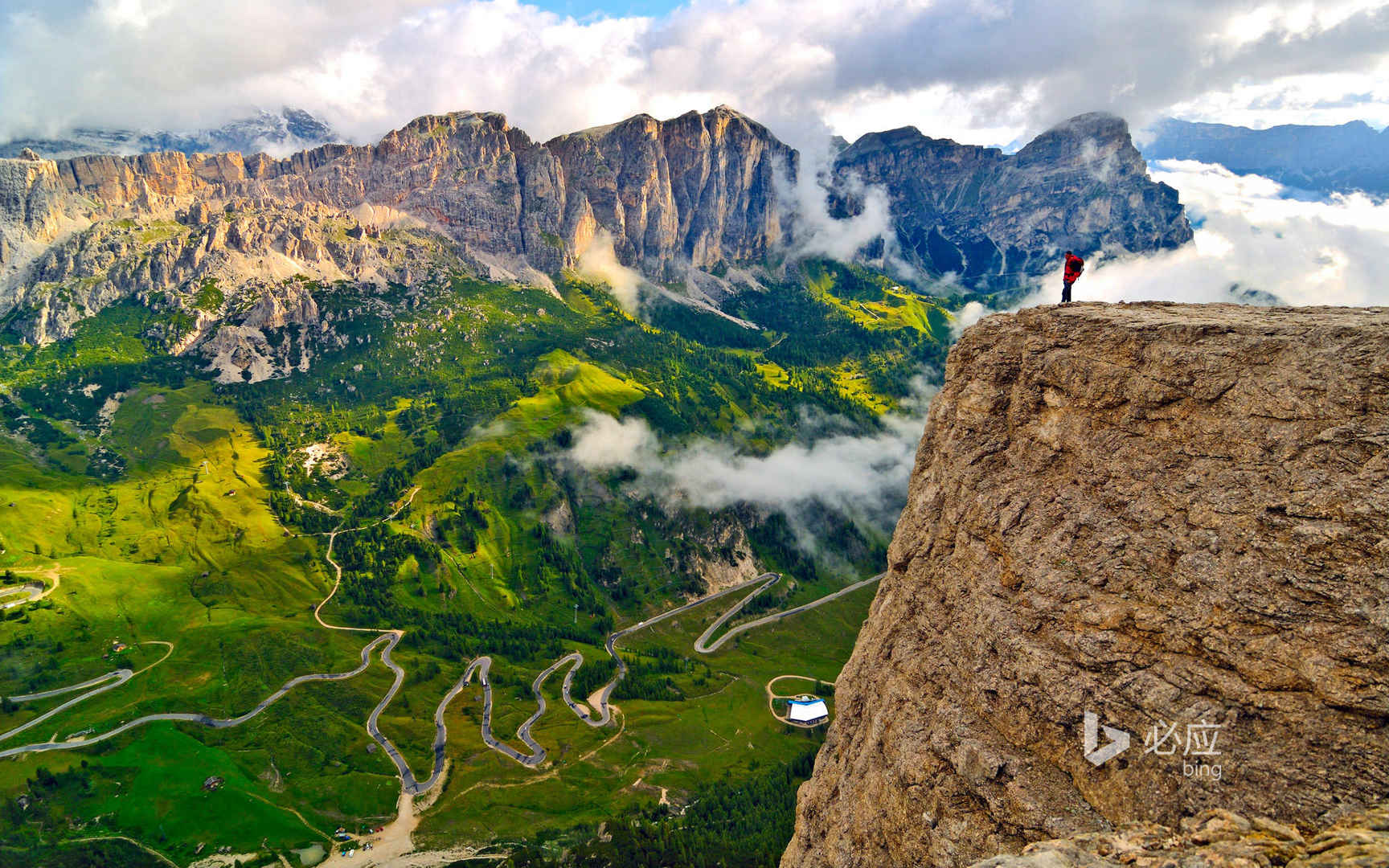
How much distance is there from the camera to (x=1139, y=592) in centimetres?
2836

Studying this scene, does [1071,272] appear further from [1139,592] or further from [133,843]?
[133,843]

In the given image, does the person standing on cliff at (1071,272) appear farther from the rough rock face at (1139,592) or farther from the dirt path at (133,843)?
the dirt path at (133,843)

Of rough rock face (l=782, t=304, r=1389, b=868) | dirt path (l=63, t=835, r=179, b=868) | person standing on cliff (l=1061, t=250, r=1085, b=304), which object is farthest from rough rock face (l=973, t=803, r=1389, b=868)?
dirt path (l=63, t=835, r=179, b=868)

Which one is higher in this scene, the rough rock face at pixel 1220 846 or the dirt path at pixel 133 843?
the rough rock face at pixel 1220 846

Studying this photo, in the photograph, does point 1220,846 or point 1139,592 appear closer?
point 1220,846

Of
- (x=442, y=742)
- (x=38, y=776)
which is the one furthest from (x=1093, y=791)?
(x=38, y=776)

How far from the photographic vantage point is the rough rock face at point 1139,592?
23484 mm

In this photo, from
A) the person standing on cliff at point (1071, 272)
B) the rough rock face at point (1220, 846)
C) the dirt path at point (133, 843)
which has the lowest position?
the dirt path at point (133, 843)

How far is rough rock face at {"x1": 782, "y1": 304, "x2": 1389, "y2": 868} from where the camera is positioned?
77.0 feet

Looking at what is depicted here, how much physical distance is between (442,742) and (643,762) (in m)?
52.0

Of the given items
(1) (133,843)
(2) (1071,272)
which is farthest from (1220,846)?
(1) (133,843)

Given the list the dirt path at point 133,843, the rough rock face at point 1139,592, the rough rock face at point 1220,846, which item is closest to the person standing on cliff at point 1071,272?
the rough rock face at point 1139,592

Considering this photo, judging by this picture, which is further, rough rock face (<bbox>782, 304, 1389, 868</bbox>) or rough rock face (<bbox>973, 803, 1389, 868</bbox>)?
rough rock face (<bbox>782, 304, 1389, 868</bbox>)

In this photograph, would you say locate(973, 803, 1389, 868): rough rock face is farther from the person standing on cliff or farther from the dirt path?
the dirt path
